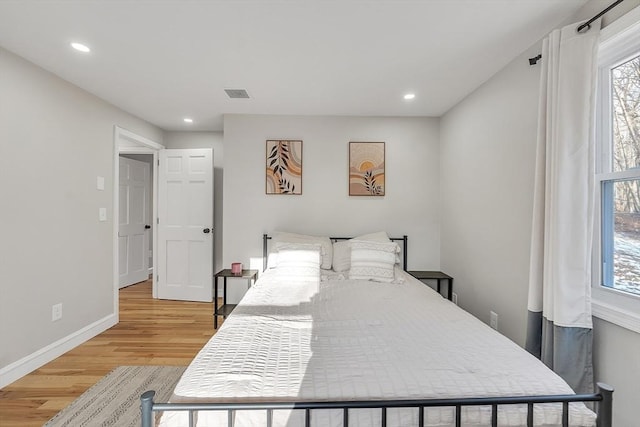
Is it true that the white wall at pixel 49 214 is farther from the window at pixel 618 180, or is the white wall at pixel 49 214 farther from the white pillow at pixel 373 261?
the window at pixel 618 180

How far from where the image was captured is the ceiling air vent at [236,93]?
2938 mm

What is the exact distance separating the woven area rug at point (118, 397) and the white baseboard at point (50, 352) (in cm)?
59

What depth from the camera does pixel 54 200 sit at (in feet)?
8.66

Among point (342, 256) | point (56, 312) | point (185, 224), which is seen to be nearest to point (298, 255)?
point (342, 256)

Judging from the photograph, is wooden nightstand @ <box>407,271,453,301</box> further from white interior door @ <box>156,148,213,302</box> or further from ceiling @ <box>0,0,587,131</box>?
white interior door @ <box>156,148,213,302</box>

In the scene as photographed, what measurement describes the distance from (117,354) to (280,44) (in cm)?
291

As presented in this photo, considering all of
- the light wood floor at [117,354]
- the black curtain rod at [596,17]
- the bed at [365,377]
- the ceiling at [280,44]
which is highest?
the ceiling at [280,44]

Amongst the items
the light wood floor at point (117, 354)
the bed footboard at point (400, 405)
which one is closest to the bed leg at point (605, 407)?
the bed footboard at point (400, 405)

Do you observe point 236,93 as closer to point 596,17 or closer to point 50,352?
point 596,17

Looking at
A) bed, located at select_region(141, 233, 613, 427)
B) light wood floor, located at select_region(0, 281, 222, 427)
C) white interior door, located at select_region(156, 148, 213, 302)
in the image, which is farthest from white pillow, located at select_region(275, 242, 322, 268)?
white interior door, located at select_region(156, 148, 213, 302)

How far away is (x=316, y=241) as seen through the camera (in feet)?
11.3

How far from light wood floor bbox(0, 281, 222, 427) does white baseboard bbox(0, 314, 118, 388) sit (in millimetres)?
42

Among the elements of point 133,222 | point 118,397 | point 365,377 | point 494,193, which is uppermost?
point 494,193

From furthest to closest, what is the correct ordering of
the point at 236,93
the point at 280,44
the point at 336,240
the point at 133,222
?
the point at 133,222
the point at 336,240
the point at 236,93
the point at 280,44
